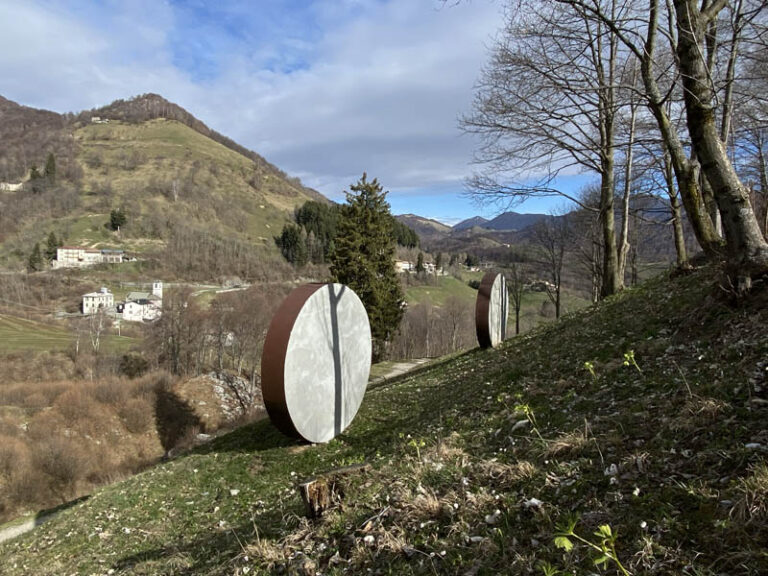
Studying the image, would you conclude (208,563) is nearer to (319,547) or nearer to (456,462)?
(319,547)

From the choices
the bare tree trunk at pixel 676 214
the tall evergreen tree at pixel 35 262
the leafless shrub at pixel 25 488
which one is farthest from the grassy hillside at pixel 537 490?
the tall evergreen tree at pixel 35 262

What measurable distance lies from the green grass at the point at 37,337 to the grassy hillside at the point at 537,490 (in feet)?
203

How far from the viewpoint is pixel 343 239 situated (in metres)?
32.0

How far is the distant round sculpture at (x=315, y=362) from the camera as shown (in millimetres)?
8516

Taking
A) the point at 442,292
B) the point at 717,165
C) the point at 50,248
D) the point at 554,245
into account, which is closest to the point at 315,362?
the point at 717,165

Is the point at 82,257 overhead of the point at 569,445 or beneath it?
overhead

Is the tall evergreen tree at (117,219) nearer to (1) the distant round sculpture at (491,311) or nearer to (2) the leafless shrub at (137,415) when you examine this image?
(2) the leafless shrub at (137,415)

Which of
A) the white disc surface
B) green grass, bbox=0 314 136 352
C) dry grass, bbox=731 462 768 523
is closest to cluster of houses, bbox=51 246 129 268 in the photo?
green grass, bbox=0 314 136 352

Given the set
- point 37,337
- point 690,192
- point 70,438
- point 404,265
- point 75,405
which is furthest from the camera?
point 404,265

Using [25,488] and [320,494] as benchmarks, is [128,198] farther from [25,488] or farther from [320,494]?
[320,494]

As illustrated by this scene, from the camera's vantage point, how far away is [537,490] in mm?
3596

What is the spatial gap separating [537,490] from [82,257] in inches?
5386

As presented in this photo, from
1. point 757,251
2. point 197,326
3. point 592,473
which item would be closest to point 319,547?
point 592,473

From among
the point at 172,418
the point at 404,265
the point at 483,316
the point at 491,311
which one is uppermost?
the point at 404,265
